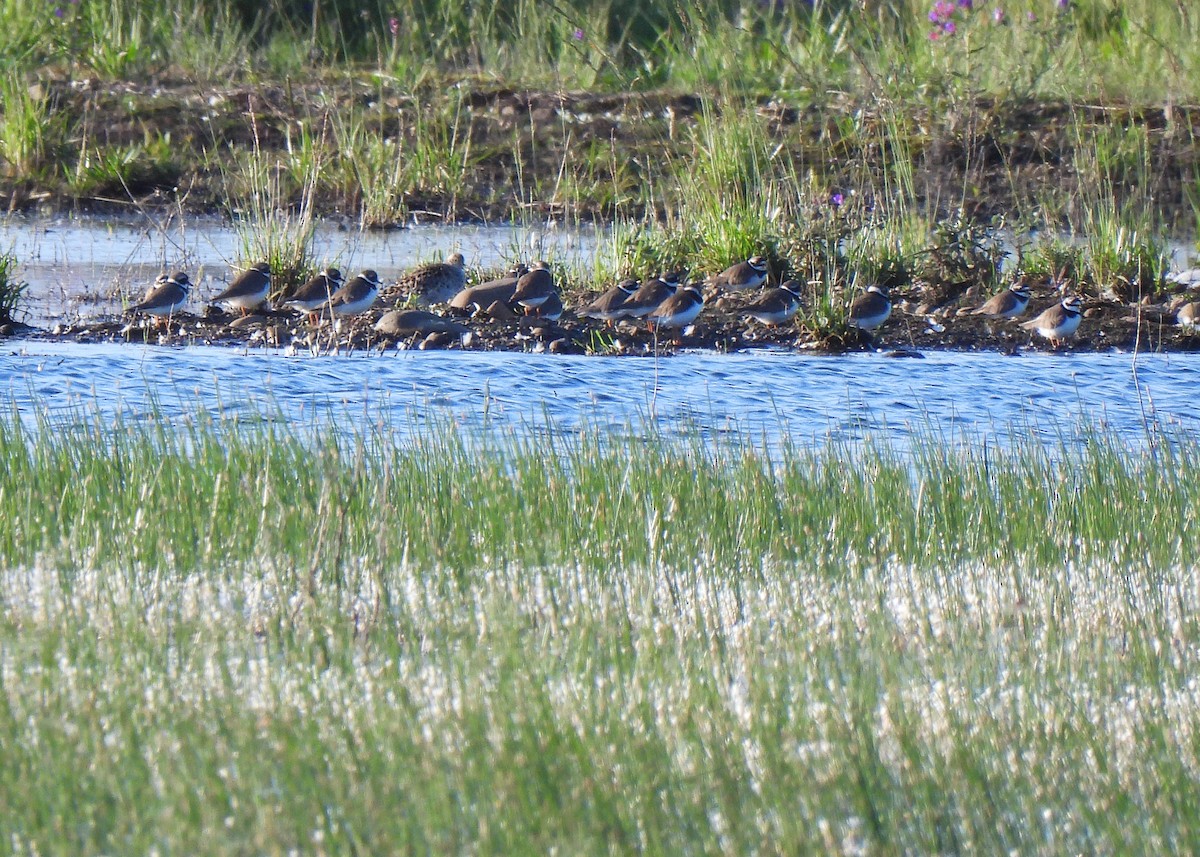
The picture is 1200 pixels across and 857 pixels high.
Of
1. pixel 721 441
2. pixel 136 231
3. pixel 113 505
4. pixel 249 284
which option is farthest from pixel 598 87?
pixel 113 505

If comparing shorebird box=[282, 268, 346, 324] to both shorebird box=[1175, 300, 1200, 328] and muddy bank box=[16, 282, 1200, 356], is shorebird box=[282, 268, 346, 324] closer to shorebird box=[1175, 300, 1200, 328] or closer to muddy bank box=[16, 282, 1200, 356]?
muddy bank box=[16, 282, 1200, 356]

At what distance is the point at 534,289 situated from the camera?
972 centimetres

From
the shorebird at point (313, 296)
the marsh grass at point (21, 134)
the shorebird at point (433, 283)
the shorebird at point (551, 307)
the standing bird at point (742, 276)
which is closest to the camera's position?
the shorebird at point (313, 296)

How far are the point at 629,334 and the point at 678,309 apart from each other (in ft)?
1.44

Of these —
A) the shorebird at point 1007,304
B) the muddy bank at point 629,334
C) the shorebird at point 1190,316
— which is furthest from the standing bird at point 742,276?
the shorebird at point 1190,316

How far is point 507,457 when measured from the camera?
6.39 metres

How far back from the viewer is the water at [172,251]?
10641mm

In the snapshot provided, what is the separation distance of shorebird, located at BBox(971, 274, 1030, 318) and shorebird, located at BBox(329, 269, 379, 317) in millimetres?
3635

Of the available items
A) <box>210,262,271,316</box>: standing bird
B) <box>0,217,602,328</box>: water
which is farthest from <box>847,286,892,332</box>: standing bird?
<box>210,262,271,316</box>: standing bird

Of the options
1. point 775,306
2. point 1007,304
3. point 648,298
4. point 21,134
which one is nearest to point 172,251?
point 21,134

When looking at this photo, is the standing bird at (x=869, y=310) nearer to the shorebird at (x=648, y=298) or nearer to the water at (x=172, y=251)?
the shorebird at (x=648, y=298)

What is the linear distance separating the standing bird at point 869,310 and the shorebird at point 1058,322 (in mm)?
890

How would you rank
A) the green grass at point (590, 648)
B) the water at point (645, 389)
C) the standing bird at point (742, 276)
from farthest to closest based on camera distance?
the standing bird at point (742, 276)
the water at point (645, 389)
the green grass at point (590, 648)

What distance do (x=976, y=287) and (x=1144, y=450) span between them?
4567 mm
